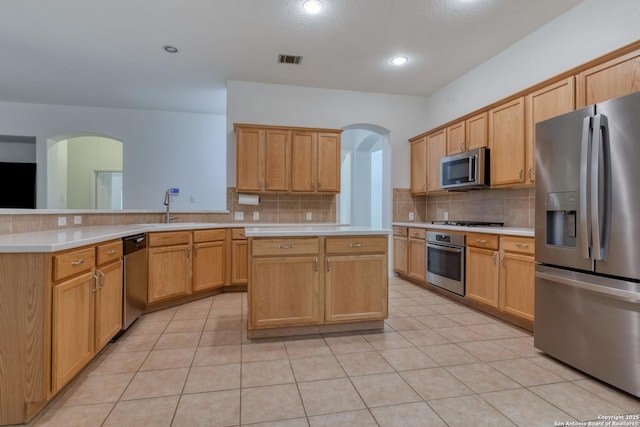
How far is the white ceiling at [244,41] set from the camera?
120 inches

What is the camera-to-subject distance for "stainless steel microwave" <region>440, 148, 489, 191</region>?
372 centimetres

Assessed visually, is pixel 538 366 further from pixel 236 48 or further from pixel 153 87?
pixel 153 87

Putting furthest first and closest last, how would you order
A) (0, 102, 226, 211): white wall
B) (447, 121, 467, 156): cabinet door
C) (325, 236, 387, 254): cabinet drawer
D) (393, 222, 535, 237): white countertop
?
(0, 102, 226, 211): white wall < (447, 121, 467, 156): cabinet door < (393, 222, 535, 237): white countertop < (325, 236, 387, 254): cabinet drawer

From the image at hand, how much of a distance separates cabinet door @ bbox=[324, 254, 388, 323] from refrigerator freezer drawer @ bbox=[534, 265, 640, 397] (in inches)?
45.9

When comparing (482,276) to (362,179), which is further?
(362,179)

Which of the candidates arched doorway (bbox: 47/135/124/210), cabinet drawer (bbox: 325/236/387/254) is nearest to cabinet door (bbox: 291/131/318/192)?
cabinet drawer (bbox: 325/236/387/254)

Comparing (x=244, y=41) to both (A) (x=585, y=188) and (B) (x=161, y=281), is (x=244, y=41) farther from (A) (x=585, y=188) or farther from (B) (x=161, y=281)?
(A) (x=585, y=188)

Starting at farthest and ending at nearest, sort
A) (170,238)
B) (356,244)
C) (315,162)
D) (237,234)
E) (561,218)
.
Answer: (315,162) → (237,234) → (170,238) → (356,244) → (561,218)

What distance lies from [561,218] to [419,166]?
2874 millimetres

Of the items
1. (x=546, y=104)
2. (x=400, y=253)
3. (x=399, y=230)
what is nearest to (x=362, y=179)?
(x=399, y=230)

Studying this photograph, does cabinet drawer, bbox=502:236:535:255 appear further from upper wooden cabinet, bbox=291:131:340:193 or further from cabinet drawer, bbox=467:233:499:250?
→ upper wooden cabinet, bbox=291:131:340:193

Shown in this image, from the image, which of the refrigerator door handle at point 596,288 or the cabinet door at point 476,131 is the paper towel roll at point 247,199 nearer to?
the cabinet door at point 476,131

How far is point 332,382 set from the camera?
6.72 ft

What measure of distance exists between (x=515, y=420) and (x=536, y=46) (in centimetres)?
356
